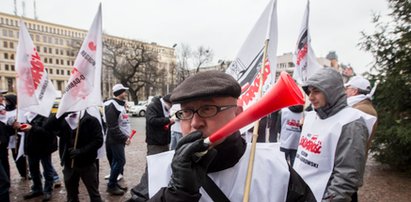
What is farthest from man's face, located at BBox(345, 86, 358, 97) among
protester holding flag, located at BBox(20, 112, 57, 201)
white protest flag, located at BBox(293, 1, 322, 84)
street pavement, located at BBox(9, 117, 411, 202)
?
protester holding flag, located at BBox(20, 112, 57, 201)

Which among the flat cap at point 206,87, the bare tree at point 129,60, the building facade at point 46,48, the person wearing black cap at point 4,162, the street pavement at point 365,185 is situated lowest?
the street pavement at point 365,185

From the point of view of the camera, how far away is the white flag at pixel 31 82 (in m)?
4.89

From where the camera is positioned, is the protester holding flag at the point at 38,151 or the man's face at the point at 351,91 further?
the protester holding flag at the point at 38,151

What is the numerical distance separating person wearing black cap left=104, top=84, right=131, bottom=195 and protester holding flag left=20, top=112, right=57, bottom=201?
1.10 meters

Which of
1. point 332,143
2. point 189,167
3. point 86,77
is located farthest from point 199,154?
point 86,77

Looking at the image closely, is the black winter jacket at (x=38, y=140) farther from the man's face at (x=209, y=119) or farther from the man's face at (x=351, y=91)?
the man's face at (x=351, y=91)

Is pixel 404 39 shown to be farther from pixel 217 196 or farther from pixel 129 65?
pixel 129 65

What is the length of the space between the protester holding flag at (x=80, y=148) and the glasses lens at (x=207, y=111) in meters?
3.41

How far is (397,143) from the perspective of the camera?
21.9 feet

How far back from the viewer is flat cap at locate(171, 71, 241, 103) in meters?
1.39

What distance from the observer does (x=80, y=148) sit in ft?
14.1

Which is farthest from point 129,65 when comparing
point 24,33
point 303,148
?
point 303,148

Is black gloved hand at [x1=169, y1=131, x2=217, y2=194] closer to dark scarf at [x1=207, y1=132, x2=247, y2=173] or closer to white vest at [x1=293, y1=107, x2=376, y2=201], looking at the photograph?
dark scarf at [x1=207, y1=132, x2=247, y2=173]

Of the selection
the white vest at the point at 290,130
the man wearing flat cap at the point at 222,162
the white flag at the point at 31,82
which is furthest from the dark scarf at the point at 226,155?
the white flag at the point at 31,82
